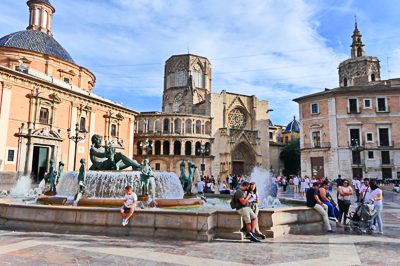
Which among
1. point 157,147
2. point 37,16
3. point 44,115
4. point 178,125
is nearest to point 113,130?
point 44,115

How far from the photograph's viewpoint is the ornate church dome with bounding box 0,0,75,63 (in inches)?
1202

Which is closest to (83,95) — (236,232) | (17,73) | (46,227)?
(17,73)

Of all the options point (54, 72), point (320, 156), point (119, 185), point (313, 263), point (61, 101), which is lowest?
point (313, 263)

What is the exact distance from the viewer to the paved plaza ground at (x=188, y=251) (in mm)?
4887

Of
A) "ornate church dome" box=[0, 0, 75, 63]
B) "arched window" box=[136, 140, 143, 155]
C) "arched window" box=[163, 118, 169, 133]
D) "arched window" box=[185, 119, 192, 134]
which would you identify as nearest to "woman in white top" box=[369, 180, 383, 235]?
"ornate church dome" box=[0, 0, 75, 63]

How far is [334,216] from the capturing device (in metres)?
8.34

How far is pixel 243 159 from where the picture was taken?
5084 cm

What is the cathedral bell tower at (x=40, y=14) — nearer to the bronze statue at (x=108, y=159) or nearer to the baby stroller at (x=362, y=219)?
the bronze statue at (x=108, y=159)

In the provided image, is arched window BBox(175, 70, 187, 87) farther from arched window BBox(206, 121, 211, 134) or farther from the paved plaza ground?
the paved plaza ground

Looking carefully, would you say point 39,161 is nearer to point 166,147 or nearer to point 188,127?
point 166,147

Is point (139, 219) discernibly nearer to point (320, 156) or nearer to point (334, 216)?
point (334, 216)

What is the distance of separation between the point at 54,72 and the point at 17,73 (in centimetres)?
686

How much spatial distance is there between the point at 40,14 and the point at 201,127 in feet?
84.3

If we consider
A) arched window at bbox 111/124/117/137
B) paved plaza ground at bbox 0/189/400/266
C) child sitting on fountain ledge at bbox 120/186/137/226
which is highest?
arched window at bbox 111/124/117/137
